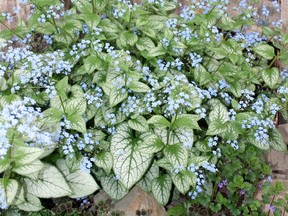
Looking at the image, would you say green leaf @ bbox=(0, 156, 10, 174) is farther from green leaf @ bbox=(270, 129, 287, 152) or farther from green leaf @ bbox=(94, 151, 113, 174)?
green leaf @ bbox=(270, 129, 287, 152)

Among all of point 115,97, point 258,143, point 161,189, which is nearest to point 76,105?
point 115,97

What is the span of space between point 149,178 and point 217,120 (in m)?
0.71

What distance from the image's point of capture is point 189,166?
3414 millimetres

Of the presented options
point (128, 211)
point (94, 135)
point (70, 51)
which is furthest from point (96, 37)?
point (128, 211)

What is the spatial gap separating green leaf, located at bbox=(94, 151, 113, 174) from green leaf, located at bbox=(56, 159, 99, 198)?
0.38ft

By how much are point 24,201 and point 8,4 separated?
2182mm

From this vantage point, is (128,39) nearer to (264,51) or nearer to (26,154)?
(264,51)

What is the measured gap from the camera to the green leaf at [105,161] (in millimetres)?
3512

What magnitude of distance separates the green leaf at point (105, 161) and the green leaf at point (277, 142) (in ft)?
4.63

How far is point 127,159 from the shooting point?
3551 millimetres

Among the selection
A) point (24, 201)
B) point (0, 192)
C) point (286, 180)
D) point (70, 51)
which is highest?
point (70, 51)

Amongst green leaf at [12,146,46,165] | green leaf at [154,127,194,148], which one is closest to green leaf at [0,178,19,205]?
green leaf at [12,146,46,165]

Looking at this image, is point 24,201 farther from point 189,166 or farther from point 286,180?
point 286,180

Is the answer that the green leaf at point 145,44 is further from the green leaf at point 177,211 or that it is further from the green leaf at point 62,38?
the green leaf at point 177,211
